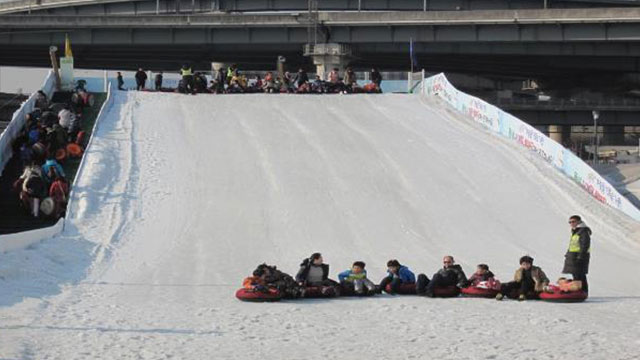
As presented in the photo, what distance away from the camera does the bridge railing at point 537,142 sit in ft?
88.0

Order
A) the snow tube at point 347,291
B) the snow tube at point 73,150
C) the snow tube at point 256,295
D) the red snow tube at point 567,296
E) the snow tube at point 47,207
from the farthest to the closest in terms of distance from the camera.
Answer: the snow tube at point 73,150
the snow tube at point 47,207
the snow tube at point 347,291
the red snow tube at point 567,296
the snow tube at point 256,295

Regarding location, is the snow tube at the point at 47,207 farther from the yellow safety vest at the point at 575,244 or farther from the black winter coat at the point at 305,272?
the yellow safety vest at the point at 575,244

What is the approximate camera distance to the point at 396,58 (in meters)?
75.2

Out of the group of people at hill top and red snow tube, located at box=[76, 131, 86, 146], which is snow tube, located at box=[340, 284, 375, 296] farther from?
red snow tube, located at box=[76, 131, 86, 146]

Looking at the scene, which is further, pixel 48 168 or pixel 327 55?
pixel 327 55

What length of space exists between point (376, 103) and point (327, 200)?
528 inches

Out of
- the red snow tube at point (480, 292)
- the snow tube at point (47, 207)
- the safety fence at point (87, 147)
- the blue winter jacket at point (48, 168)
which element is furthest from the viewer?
the safety fence at point (87, 147)

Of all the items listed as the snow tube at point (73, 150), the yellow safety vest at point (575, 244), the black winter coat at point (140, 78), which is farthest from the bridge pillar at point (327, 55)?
the yellow safety vest at point (575, 244)

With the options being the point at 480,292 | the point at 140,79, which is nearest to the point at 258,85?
the point at 140,79

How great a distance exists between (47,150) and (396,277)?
469 inches

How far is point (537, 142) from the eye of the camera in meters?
30.9

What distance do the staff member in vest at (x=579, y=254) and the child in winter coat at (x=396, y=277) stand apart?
2.42 metres

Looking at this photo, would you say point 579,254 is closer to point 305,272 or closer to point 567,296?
point 567,296

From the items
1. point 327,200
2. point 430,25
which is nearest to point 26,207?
point 327,200
